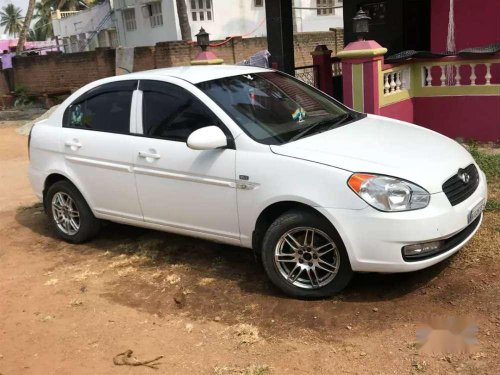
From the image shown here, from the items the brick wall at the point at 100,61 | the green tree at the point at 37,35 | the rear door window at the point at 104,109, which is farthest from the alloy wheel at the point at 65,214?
the green tree at the point at 37,35

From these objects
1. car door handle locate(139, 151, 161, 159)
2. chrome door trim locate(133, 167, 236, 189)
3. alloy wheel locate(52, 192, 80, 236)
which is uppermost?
car door handle locate(139, 151, 161, 159)

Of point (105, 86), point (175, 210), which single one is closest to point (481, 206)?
point (175, 210)

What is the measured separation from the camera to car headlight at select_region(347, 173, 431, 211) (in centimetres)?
363

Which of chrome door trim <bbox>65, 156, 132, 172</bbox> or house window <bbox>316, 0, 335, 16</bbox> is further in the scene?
house window <bbox>316, 0, 335, 16</bbox>

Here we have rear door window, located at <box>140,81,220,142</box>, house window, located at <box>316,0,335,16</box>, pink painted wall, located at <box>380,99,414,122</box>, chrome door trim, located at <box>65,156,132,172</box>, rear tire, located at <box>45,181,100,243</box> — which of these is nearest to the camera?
rear door window, located at <box>140,81,220,142</box>

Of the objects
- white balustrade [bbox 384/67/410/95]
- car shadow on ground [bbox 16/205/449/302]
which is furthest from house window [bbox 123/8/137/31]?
car shadow on ground [bbox 16/205/449/302]

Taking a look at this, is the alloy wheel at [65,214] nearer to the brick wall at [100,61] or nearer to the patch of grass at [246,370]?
the patch of grass at [246,370]

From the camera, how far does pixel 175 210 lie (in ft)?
15.4

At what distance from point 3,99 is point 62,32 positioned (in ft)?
82.2

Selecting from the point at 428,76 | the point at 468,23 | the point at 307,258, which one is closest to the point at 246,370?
the point at 307,258

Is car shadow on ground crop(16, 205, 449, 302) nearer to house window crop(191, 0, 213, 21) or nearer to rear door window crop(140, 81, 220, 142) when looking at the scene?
rear door window crop(140, 81, 220, 142)

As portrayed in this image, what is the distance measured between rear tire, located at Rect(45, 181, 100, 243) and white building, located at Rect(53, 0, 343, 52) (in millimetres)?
26297

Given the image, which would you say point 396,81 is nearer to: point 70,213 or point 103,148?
point 103,148

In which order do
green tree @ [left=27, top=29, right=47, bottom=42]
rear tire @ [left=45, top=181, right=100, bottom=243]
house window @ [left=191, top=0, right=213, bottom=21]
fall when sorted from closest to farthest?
rear tire @ [left=45, top=181, right=100, bottom=243]
house window @ [left=191, top=0, right=213, bottom=21]
green tree @ [left=27, top=29, right=47, bottom=42]
